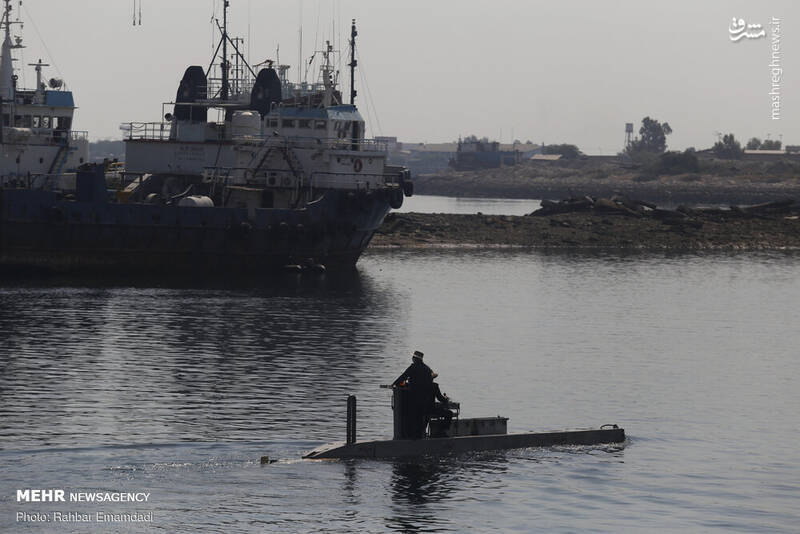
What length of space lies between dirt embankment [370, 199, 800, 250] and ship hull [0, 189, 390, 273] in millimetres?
24454

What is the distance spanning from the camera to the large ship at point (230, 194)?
64.3 meters

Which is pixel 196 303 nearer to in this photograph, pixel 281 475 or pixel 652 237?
pixel 281 475

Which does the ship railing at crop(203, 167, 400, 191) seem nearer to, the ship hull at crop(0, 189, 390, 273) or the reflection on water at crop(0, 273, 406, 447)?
the ship hull at crop(0, 189, 390, 273)

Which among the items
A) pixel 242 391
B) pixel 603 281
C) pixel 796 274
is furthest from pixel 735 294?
pixel 242 391

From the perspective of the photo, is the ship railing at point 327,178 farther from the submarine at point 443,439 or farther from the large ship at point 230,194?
the submarine at point 443,439

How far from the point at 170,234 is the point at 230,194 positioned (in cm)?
557

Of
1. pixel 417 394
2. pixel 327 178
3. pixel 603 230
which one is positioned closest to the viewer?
pixel 417 394

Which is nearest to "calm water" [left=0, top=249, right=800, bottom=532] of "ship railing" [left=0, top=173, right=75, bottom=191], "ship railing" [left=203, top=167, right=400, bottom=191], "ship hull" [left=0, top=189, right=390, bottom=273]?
"ship hull" [left=0, top=189, right=390, bottom=273]

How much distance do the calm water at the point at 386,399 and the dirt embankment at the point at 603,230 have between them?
100ft

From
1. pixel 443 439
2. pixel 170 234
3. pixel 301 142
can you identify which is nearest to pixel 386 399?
pixel 443 439

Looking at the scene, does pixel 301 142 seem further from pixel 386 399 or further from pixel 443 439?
pixel 443 439

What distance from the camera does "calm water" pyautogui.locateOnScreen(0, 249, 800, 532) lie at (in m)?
24.6

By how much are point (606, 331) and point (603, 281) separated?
21.2 metres

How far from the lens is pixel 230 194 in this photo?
70.3 meters
